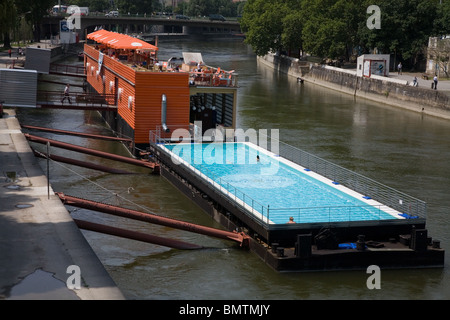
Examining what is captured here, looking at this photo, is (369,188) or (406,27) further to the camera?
(406,27)

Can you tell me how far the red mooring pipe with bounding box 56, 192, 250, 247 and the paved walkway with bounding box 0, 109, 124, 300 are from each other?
64 cm

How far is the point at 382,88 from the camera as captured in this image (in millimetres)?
63750

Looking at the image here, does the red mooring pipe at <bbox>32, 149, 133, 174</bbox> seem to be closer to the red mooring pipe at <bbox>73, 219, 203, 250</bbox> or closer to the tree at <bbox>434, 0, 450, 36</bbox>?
the red mooring pipe at <bbox>73, 219, 203, 250</bbox>

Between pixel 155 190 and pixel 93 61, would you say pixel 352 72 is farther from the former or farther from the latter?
pixel 155 190

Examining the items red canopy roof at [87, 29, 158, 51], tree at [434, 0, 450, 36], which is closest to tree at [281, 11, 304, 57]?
tree at [434, 0, 450, 36]

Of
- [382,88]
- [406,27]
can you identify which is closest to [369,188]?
[382,88]

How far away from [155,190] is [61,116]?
2167 cm

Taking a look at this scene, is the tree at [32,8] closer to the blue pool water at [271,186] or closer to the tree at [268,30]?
the tree at [268,30]

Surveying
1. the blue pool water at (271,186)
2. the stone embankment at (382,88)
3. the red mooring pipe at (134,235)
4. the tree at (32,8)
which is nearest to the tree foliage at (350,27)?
the stone embankment at (382,88)

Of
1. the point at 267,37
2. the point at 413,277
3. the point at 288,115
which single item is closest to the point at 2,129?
the point at 413,277

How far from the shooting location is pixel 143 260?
73.0 feet

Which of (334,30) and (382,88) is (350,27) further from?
(382,88)

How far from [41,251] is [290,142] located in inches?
1025

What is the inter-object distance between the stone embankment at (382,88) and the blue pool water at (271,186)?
2520 centimetres
